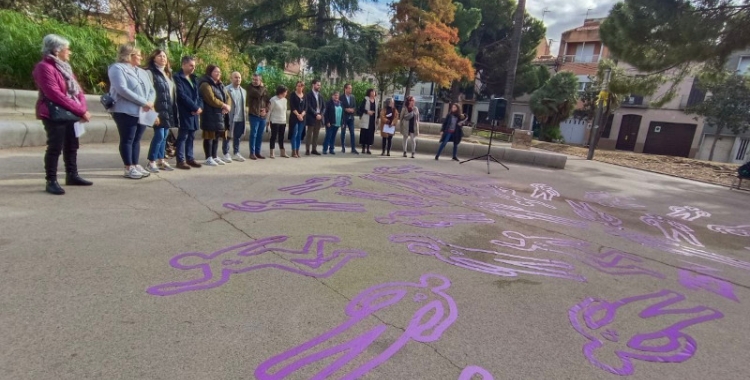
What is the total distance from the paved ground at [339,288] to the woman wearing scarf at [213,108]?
110 centimetres

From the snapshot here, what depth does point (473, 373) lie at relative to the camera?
210 cm

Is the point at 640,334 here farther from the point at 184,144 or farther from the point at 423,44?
the point at 423,44

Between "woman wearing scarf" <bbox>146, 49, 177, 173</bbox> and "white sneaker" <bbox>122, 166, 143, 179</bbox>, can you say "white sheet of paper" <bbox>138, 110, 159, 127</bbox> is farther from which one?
"white sneaker" <bbox>122, 166, 143, 179</bbox>

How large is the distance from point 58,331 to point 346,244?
2212 millimetres

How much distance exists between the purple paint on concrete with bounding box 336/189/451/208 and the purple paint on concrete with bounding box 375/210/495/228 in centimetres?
40

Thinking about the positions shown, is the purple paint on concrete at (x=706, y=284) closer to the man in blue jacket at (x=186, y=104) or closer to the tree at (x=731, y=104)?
the man in blue jacket at (x=186, y=104)

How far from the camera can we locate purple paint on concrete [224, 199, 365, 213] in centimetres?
468

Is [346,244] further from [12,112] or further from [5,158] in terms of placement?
[12,112]

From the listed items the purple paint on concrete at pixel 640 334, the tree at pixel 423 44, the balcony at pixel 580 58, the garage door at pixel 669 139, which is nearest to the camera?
the purple paint on concrete at pixel 640 334

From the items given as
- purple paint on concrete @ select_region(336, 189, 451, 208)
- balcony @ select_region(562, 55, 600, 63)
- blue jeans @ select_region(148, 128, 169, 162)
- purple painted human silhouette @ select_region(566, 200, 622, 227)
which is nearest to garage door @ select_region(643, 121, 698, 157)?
balcony @ select_region(562, 55, 600, 63)

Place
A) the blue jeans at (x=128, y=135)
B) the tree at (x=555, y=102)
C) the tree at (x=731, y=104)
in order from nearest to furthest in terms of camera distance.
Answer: the blue jeans at (x=128, y=135) → the tree at (x=731, y=104) → the tree at (x=555, y=102)

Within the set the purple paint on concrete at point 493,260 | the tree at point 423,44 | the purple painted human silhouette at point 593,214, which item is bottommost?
the purple painted human silhouette at point 593,214

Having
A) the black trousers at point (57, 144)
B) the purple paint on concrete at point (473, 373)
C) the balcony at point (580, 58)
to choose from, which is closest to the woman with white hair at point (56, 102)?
the black trousers at point (57, 144)

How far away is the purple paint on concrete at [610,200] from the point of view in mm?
7062
